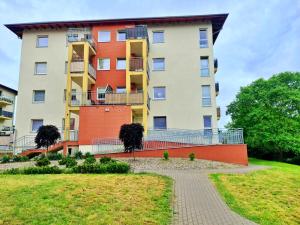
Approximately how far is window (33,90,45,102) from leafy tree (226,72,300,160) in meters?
22.2

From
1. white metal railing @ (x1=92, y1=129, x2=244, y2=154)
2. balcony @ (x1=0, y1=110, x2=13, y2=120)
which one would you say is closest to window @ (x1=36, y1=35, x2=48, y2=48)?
white metal railing @ (x1=92, y1=129, x2=244, y2=154)

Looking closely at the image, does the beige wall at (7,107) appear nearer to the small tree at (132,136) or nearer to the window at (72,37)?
the window at (72,37)

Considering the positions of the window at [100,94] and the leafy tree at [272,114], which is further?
the leafy tree at [272,114]

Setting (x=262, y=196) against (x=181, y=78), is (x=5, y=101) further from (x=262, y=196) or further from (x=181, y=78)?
(x=262, y=196)

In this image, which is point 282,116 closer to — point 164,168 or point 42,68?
point 164,168

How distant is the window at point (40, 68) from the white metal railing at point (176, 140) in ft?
40.5

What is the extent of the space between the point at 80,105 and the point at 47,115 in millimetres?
6263

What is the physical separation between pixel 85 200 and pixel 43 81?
79.1ft

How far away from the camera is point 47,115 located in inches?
1152

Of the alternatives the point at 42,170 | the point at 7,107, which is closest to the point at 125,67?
→ the point at 42,170

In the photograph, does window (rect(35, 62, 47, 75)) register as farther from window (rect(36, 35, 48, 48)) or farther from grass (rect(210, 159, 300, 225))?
grass (rect(210, 159, 300, 225))

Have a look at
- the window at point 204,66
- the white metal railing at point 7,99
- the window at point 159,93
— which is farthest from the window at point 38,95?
the white metal railing at point 7,99

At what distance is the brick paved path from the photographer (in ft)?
25.2

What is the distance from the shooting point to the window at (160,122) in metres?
28.4
